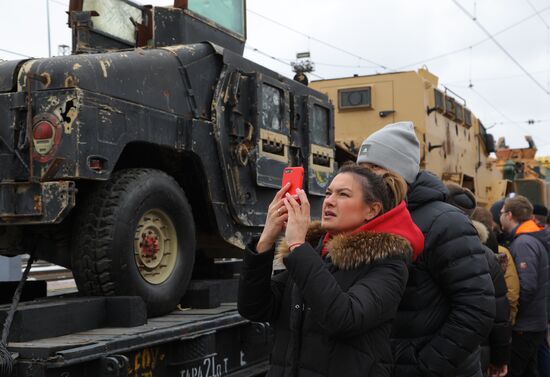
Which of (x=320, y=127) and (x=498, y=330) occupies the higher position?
(x=320, y=127)

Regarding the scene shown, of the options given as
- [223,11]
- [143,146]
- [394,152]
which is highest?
[223,11]

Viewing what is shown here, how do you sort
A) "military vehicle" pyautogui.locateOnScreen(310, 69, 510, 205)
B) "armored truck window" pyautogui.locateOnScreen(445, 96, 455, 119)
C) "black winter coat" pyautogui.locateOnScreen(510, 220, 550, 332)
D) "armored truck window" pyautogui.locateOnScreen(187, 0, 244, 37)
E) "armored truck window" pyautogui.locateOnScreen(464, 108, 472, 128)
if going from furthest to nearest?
"armored truck window" pyautogui.locateOnScreen(464, 108, 472, 128)
"armored truck window" pyautogui.locateOnScreen(445, 96, 455, 119)
"military vehicle" pyautogui.locateOnScreen(310, 69, 510, 205)
"armored truck window" pyautogui.locateOnScreen(187, 0, 244, 37)
"black winter coat" pyautogui.locateOnScreen(510, 220, 550, 332)

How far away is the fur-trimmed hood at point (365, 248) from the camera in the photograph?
2736 millimetres

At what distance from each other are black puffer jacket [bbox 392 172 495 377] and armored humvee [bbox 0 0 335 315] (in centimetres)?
206

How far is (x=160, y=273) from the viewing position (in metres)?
5.05

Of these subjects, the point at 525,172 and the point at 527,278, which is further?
the point at 525,172

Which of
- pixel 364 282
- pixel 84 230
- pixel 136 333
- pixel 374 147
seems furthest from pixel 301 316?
pixel 84 230

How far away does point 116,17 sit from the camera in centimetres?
636

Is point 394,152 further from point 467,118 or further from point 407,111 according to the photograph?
point 467,118

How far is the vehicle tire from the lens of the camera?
458cm

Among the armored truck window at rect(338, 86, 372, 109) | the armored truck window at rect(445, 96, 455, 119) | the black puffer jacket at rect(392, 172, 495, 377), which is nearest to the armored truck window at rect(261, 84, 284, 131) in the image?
the black puffer jacket at rect(392, 172, 495, 377)

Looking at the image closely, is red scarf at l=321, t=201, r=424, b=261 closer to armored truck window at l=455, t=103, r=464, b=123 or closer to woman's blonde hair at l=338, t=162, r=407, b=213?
woman's blonde hair at l=338, t=162, r=407, b=213

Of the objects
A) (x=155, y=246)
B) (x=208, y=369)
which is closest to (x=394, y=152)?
(x=208, y=369)

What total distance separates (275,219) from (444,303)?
81 cm
